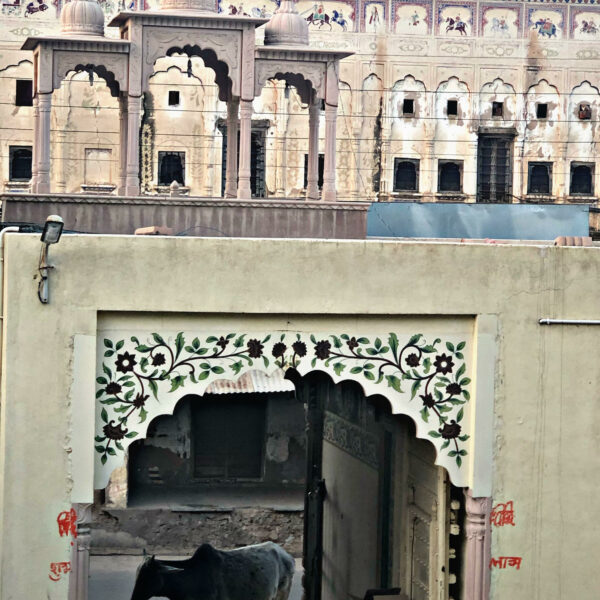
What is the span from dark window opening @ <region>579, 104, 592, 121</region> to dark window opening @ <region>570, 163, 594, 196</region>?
89 cm

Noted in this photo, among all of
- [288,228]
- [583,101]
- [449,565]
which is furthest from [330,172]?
[583,101]

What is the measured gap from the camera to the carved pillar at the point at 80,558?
10.3 meters

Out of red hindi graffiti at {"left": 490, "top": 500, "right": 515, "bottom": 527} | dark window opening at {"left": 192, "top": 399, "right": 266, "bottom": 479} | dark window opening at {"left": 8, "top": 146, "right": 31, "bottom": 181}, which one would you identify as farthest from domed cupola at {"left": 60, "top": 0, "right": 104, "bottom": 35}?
dark window opening at {"left": 8, "top": 146, "right": 31, "bottom": 181}

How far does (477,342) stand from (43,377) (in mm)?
3230

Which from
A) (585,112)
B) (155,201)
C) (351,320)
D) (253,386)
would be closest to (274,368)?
(351,320)

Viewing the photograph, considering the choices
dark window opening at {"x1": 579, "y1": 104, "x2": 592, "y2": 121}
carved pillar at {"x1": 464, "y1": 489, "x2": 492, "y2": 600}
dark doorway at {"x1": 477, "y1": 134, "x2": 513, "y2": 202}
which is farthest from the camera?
dark window opening at {"x1": 579, "y1": 104, "x2": 592, "y2": 121}

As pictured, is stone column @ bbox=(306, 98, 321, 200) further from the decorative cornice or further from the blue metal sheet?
the blue metal sheet

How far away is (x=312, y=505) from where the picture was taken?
15.1m

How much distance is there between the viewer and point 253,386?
70.3ft

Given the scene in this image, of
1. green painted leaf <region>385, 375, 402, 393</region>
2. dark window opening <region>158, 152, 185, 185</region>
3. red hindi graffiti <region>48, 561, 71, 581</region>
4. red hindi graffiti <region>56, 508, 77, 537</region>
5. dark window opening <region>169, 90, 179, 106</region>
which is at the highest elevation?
dark window opening <region>169, 90, 179, 106</region>

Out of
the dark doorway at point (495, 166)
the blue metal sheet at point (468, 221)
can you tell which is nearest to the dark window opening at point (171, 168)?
the dark doorway at point (495, 166)

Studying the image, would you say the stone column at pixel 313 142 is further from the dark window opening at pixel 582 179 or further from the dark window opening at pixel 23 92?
the dark window opening at pixel 582 179

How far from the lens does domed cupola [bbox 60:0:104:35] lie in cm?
1516

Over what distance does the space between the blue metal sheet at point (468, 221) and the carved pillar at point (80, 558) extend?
1046 cm
